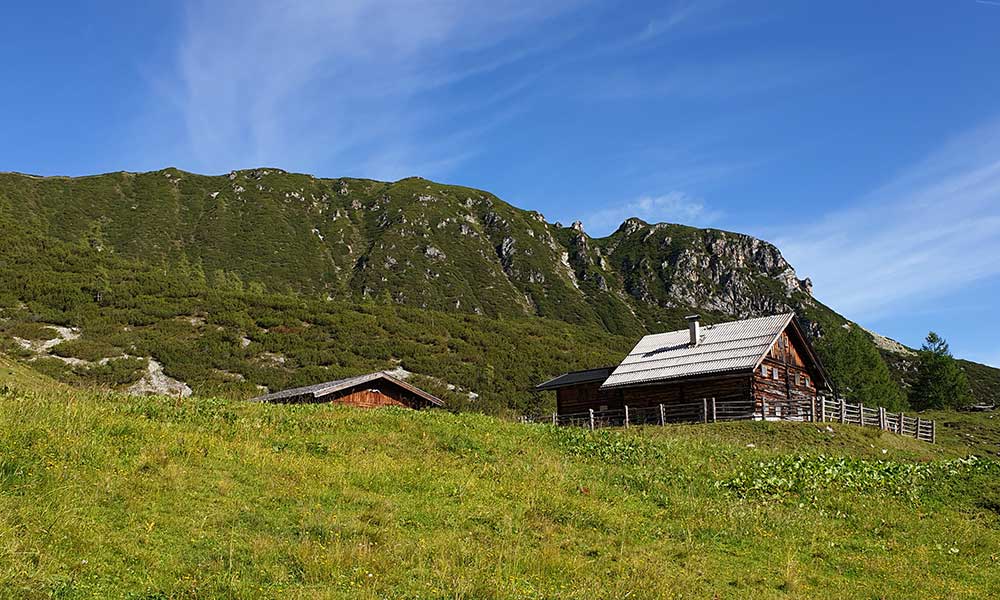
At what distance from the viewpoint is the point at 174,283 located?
252 ft

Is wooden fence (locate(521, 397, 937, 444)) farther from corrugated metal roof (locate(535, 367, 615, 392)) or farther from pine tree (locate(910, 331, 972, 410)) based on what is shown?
pine tree (locate(910, 331, 972, 410))

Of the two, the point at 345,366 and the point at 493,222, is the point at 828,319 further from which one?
the point at 345,366

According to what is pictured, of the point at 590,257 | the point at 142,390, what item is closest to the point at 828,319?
the point at 590,257

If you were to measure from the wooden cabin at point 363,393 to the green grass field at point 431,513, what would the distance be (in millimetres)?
15031

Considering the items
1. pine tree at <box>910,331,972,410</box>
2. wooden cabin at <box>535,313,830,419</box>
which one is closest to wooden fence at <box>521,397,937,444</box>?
wooden cabin at <box>535,313,830,419</box>

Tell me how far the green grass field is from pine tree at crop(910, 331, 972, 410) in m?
63.0

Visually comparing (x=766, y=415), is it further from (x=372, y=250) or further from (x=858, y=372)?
(x=372, y=250)

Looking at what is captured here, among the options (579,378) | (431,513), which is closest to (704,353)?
(579,378)

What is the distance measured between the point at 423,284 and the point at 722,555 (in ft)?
460

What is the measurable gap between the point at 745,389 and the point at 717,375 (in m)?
1.79

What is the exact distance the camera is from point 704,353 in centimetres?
4622

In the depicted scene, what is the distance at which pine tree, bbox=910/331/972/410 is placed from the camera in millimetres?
74750

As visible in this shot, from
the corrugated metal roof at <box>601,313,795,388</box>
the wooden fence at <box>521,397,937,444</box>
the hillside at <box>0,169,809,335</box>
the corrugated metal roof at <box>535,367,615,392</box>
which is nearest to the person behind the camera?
the wooden fence at <box>521,397,937,444</box>

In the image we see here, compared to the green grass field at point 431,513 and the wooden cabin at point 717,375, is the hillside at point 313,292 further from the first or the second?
the green grass field at point 431,513
